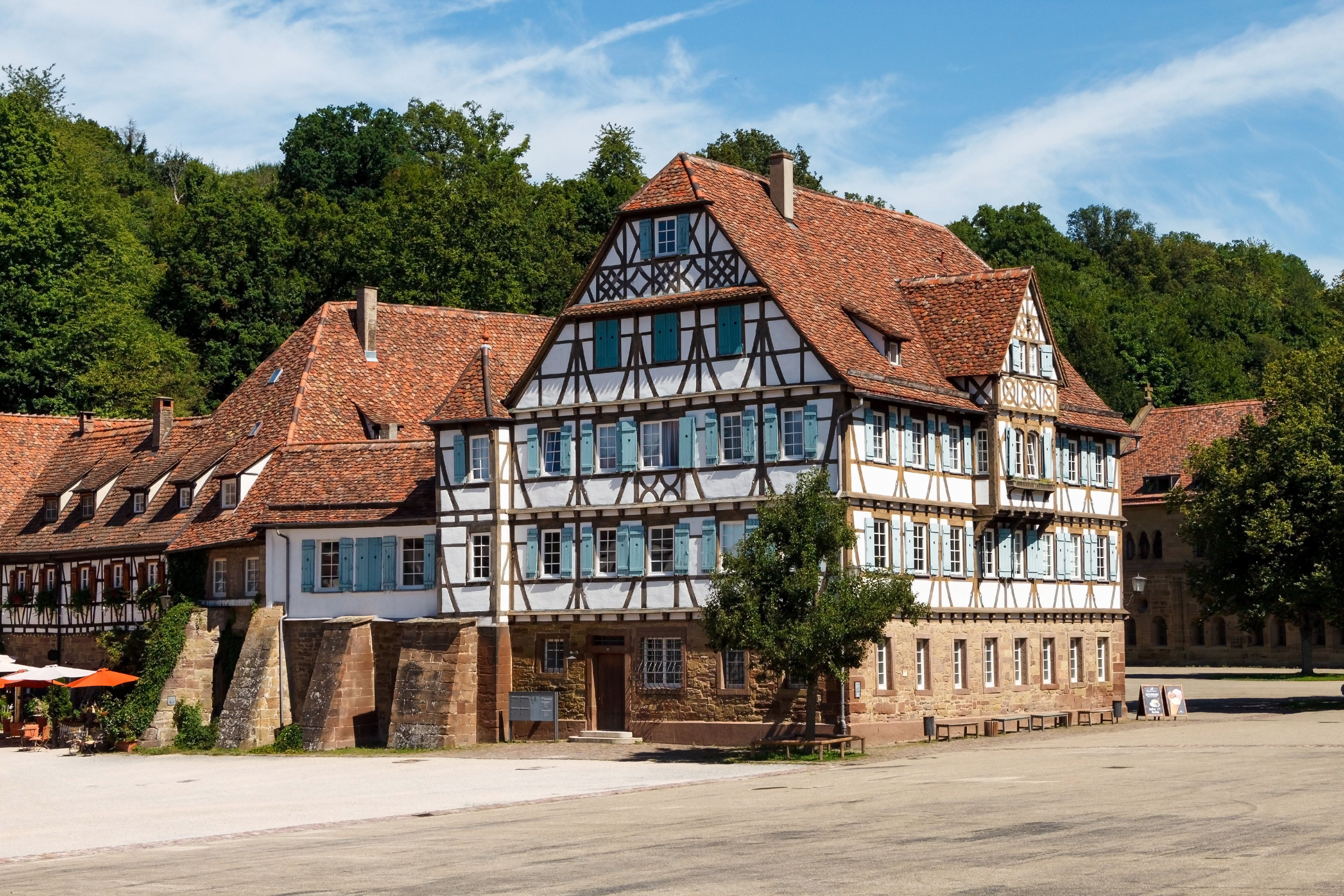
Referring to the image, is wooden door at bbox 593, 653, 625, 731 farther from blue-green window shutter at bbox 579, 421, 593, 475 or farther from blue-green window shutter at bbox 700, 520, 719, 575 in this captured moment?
blue-green window shutter at bbox 579, 421, 593, 475

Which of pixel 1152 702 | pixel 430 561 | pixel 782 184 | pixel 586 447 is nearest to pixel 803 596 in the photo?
pixel 586 447

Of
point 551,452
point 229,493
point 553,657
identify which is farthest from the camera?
point 229,493

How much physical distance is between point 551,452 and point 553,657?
5.16m

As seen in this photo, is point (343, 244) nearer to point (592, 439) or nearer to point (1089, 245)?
point (592, 439)

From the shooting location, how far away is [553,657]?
5034 cm

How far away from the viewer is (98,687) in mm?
58562

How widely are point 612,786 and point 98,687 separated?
2584 cm

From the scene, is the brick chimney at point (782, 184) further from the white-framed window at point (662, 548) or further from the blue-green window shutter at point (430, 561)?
the blue-green window shutter at point (430, 561)

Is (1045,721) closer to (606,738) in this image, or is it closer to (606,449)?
(606,738)

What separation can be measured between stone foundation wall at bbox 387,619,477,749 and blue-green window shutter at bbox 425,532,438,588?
1645mm

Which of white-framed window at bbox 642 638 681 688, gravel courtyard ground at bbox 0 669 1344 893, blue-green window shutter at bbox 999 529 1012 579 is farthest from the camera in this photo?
blue-green window shutter at bbox 999 529 1012 579

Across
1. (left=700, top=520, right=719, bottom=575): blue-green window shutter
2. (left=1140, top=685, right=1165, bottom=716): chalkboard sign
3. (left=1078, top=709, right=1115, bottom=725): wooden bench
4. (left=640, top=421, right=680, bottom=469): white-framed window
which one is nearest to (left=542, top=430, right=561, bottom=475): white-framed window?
(left=640, top=421, right=680, bottom=469): white-framed window

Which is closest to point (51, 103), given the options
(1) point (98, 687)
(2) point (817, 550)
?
(1) point (98, 687)

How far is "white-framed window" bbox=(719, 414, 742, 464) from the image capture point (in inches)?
1869
